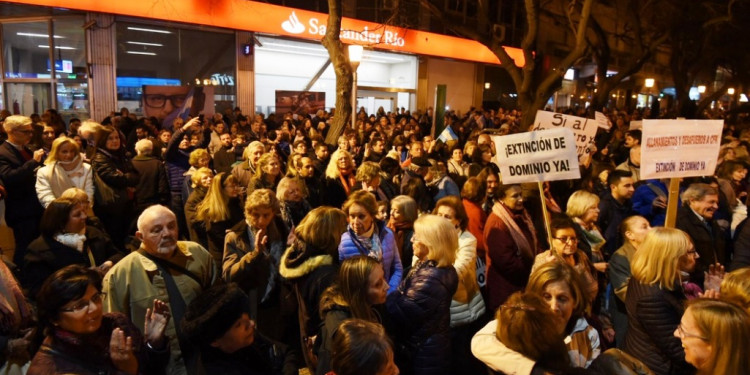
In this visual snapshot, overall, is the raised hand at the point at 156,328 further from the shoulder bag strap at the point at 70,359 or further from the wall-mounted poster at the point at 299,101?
the wall-mounted poster at the point at 299,101

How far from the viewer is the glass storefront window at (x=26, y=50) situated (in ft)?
48.3

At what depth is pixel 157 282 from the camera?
3518 millimetres

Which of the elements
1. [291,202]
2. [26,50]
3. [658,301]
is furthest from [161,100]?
[658,301]

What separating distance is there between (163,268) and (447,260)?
1.82m

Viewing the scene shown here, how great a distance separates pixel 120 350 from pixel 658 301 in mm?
3055

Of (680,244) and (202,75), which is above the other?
(202,75)

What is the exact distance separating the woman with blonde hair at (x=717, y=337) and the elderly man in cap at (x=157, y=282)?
108 inches

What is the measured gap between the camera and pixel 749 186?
8148 mm

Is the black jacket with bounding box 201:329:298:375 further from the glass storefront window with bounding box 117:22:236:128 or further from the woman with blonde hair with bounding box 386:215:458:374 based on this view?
the glass storefront window with bounding box 117:22:236:128

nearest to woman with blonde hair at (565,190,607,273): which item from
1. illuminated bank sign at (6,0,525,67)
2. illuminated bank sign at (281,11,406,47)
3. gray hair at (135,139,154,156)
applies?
gray hair at (135,139,154,156)

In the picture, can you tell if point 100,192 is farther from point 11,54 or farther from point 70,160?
point 11,54

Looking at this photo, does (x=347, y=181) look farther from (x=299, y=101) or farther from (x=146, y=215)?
(x=299, y=101)

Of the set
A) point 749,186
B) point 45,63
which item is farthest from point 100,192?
point 45,63

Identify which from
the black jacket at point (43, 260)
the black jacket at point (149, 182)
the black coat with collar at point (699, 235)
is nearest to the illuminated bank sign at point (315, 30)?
the black jacket at point (149, 182)
